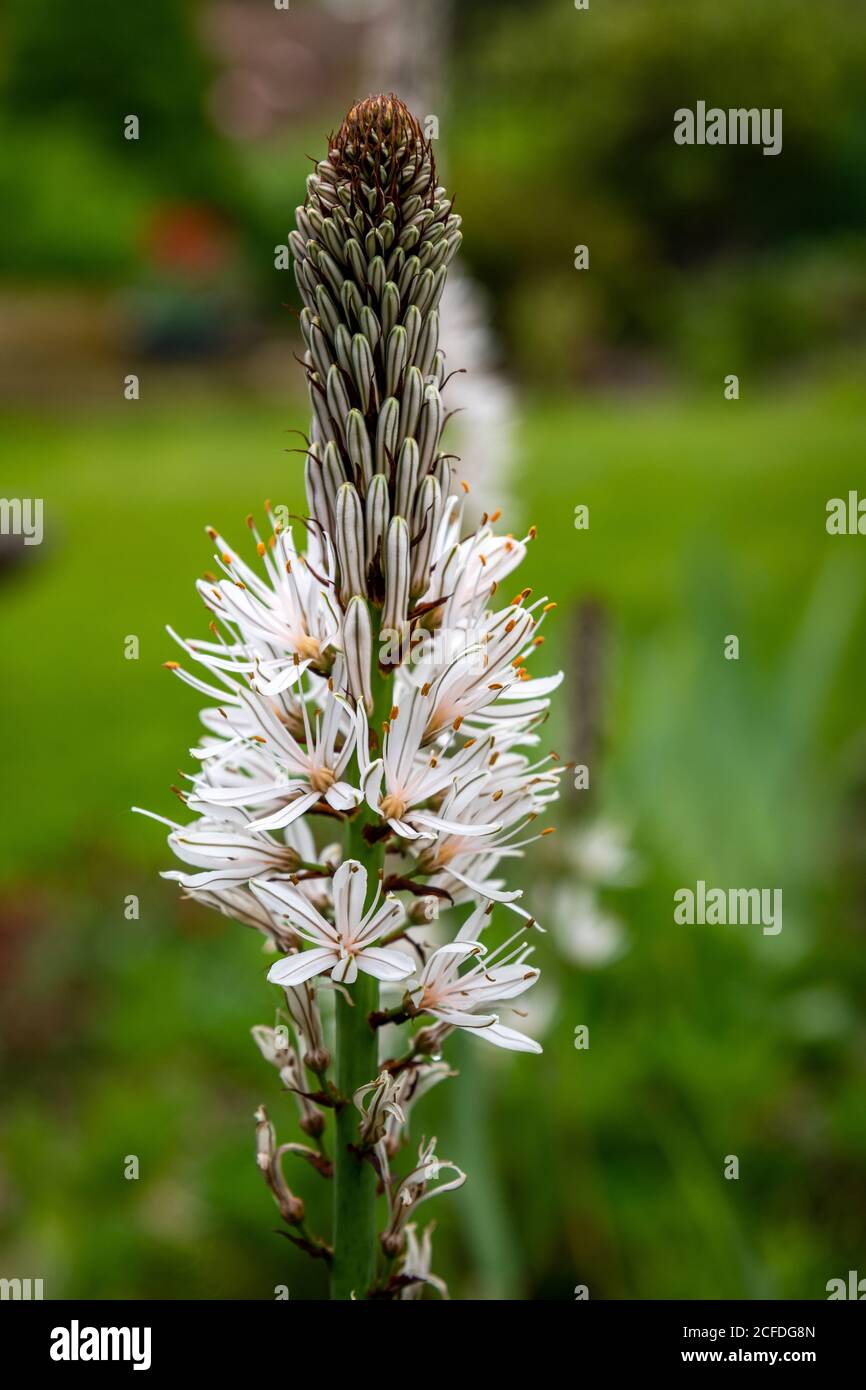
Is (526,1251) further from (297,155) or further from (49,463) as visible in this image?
(297,155)

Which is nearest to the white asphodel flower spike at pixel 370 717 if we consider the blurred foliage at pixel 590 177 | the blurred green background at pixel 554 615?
the blurred green background at pixel 554 615

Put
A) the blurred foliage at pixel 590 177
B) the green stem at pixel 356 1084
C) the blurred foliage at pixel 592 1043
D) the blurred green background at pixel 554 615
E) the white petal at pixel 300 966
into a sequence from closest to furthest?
the white petal at pixel 300 966, the green stem at pixel 356 1084, the blurred foliage at pixel 592 1043, the blurred green background at pixel 554 615, the blurred foliage at pixel 590 177

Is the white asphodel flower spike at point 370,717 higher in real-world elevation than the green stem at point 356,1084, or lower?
higher

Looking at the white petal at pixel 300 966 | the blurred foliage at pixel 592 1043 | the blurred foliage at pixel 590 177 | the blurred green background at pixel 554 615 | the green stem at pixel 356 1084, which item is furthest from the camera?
the blurred foliage at pixel 590 177

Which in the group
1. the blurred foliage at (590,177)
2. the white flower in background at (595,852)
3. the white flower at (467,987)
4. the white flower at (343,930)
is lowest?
the white flower at (467,987)

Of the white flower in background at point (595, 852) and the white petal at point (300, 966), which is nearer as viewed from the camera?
the white petal at point (300, 966)

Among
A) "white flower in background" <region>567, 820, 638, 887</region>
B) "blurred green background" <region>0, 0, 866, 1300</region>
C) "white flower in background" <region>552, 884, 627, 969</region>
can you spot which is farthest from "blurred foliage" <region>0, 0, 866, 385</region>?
"white flower in background" <region>552, 884, 627, 969</region>

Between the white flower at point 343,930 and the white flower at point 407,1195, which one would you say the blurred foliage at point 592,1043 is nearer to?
the white flower at point 407,1195
